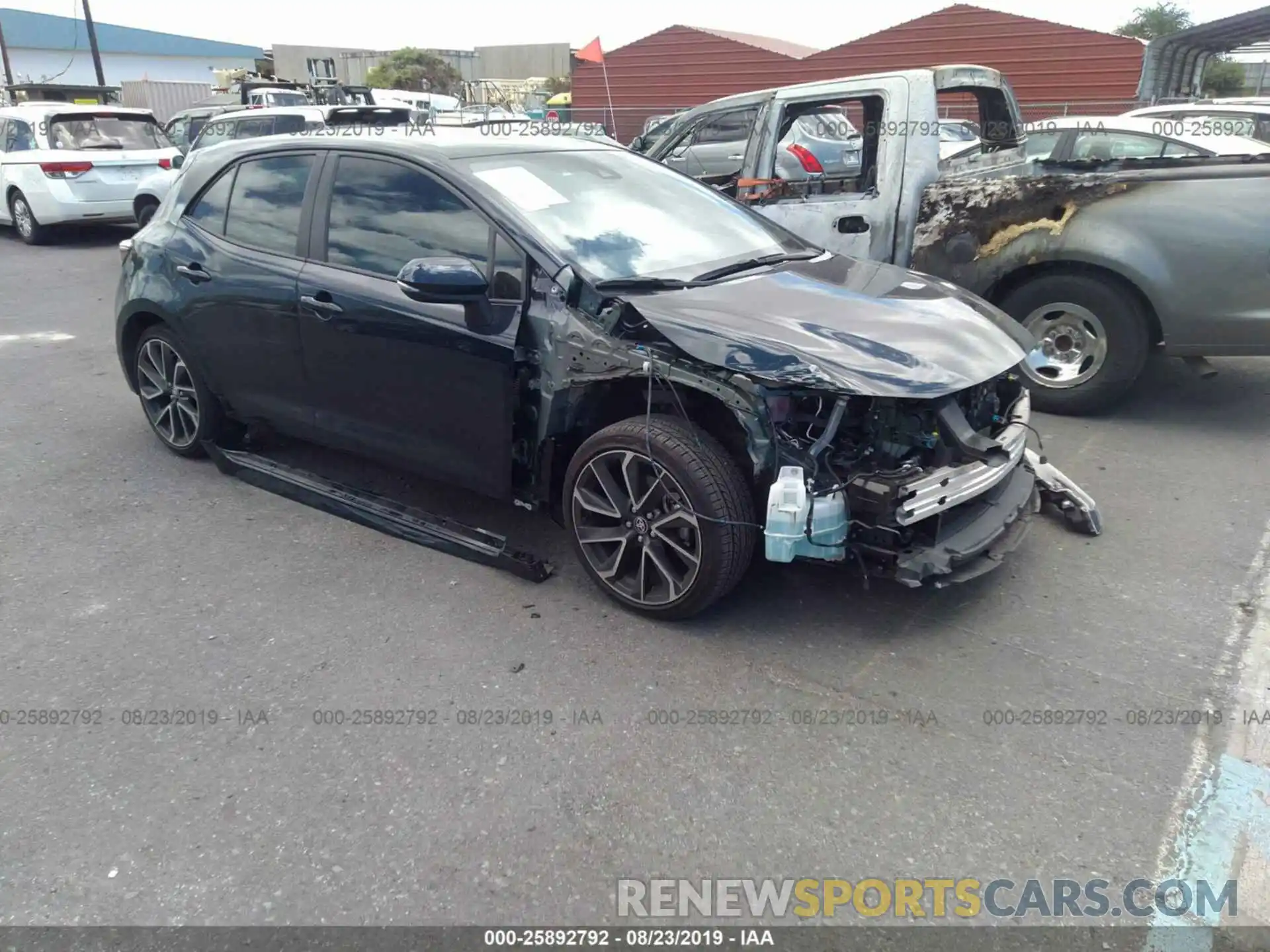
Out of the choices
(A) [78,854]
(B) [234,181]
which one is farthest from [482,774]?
(B) [234,181]

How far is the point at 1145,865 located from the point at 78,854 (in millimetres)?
2785

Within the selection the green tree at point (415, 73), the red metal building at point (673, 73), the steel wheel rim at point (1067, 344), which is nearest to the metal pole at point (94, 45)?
the green tree at point (415, 73)

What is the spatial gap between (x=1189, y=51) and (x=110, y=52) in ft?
238

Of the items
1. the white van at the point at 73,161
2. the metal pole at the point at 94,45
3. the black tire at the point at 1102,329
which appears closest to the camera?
the black tire at the point at 1102,329

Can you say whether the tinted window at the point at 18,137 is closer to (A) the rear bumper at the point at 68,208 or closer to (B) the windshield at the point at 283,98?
(A) the rear bumper at the point at 68,208

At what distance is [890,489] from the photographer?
3064 millimetres

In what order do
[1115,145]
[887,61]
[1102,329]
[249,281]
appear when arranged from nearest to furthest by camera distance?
[249,281]
[1102,329]
[1115,145]
[887,61]

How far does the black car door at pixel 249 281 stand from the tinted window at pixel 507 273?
110cm

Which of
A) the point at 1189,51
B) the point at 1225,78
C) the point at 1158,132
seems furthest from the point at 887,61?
the point at 1158,132

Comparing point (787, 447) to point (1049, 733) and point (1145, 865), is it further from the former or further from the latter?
point (1145, 865)

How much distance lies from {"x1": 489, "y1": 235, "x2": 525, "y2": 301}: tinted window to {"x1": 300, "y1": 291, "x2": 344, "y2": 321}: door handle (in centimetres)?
80

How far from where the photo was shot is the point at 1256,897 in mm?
2293

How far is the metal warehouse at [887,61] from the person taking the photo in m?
21.7

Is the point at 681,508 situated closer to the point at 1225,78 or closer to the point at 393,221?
the point at 393,221
